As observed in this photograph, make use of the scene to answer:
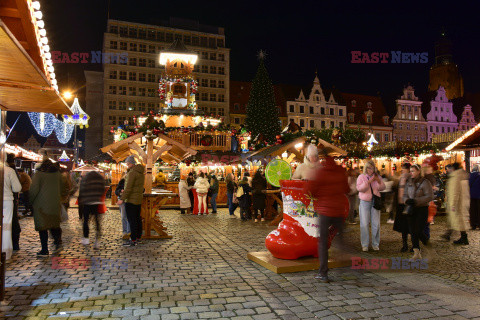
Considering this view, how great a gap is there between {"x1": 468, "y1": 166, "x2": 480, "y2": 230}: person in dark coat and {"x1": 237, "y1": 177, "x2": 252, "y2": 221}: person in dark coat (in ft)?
22.7

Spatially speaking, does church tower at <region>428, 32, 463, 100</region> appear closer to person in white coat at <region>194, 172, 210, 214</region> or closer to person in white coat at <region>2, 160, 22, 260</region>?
person in white coat at <region>194, 172, 210, 214</region>

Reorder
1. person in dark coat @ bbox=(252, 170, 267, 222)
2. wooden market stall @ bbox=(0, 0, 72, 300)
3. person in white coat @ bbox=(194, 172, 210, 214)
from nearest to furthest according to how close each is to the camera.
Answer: wooden market stall @ bbox=(0, 0, 72, 300), person in dark coat @ bbox=(252, 170, 267, 222), person in white coat @ bbox=(194, 172, 210, 214)

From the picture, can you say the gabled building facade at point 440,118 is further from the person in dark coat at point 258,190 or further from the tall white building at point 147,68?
the person in dark coat at point 258,190

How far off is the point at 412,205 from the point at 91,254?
5865 millimetres

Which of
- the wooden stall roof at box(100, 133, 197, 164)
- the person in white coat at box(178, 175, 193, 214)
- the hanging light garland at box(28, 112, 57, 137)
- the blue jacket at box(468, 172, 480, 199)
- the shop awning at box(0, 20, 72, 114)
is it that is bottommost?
the person in white coat at box(178, 175, 193, 214)

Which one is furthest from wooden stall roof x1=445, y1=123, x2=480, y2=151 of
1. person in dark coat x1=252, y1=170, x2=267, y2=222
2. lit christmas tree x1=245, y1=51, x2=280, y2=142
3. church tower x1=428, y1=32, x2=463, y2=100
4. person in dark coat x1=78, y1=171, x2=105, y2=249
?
church tower x1=428, y1=32, x2=463, y2=100

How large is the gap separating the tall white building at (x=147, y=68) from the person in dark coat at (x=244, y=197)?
50.2 meters

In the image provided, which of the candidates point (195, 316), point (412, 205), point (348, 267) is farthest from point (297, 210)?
point (195, 316)

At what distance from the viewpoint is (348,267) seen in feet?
20.2

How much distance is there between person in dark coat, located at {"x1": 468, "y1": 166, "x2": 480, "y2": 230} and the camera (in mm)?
10812

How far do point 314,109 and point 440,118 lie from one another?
20138mm

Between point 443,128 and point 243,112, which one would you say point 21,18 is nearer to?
point 243,112

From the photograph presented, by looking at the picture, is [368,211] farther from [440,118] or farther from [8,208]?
[440,118]

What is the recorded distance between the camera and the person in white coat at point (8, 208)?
20.2 feet
